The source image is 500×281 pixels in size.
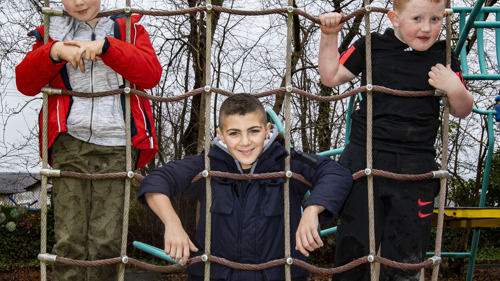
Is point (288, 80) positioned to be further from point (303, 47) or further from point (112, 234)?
point (303, 47)

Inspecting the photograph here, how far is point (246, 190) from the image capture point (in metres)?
1.84

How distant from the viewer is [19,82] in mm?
1896

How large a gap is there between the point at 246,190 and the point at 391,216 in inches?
19.4

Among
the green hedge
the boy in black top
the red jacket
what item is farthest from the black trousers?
the green hedge

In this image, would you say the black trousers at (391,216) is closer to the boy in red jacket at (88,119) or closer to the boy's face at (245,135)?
the boy's face at (245,135)

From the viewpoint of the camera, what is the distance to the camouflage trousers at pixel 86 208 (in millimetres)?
1839

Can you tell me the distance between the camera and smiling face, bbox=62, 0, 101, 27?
185 centimetres

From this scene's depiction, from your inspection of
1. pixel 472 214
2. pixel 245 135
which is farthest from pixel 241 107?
pixel 472 214

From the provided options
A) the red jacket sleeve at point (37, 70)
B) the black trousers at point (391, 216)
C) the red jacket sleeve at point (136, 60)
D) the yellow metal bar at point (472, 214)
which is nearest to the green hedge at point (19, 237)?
the red jacket sleeve at point (37, 70)

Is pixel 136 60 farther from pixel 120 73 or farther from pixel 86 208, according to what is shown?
pixel 86 208

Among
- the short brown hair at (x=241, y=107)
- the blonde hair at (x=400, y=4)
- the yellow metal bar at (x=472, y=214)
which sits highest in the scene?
the blonde hair at (x=400, y=4)

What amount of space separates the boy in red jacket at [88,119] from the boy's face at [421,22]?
0.85m

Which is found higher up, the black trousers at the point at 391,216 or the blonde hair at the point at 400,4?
the blonde hair at the point at 400,4

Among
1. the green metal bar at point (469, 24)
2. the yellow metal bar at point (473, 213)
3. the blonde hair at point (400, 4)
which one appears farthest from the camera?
the green metal bar at point (469, 24)
